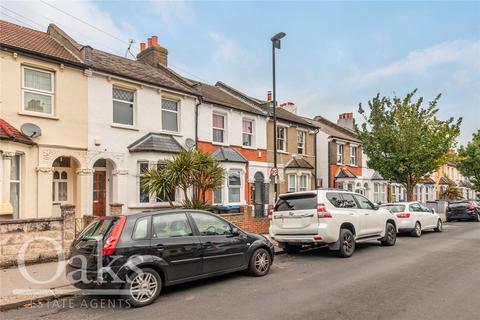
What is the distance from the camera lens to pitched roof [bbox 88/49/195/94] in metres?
14.5

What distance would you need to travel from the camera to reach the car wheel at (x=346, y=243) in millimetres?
9945

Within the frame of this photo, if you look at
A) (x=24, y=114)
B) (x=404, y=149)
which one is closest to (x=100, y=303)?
(x=24, y=114)

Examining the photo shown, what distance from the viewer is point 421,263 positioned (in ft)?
29.9

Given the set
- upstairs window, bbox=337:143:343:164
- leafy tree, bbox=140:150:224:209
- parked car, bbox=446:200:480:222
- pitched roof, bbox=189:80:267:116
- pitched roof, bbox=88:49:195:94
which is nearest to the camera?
leafy tree, bbox=140:150:224:209

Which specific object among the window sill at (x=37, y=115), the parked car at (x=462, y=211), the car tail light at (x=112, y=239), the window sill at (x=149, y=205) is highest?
the window sill at (x=37, y=115)

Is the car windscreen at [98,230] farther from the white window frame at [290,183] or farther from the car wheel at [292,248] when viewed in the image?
the white window frame at [290,183]

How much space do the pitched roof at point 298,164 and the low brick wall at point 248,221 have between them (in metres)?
7.12

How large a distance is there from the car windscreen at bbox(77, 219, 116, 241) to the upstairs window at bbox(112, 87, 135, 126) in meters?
8.59

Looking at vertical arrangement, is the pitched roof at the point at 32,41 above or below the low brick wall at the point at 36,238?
above

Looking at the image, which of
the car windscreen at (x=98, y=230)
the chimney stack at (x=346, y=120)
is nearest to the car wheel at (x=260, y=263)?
the car windscreen at (x=98, y=230)

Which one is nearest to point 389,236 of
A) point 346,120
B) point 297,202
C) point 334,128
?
point 297,202

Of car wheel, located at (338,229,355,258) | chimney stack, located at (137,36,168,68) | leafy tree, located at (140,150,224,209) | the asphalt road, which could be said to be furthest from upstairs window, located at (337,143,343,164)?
the asphalt road

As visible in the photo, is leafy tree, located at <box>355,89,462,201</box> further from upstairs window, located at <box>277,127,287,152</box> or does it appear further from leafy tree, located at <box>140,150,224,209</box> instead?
leafy tree, located at <box>140,150,224,209</box>

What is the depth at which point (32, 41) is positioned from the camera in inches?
527
